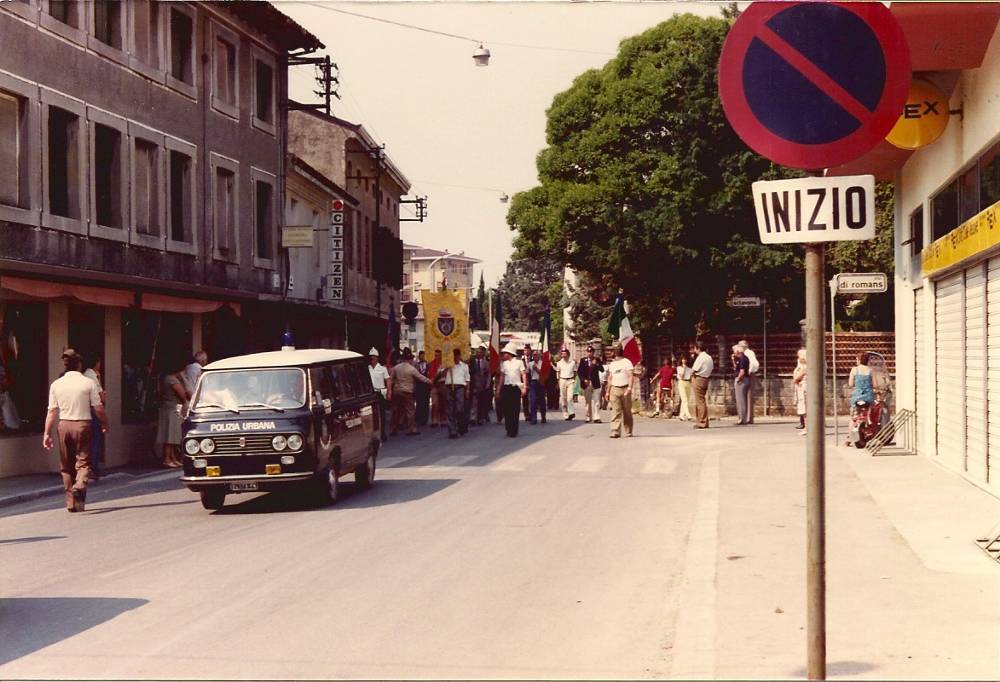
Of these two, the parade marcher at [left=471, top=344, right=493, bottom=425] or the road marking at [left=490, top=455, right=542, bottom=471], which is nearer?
the road marking at [left=490, top=455, right=542, bottom=471]

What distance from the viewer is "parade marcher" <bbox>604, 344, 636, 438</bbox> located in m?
25.3

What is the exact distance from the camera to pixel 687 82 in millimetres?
36312

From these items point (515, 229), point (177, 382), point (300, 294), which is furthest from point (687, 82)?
point (177, 382)

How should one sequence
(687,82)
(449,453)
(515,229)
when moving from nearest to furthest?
(449,453) < (687,82) < (515,229)

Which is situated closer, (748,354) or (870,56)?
(870,56)

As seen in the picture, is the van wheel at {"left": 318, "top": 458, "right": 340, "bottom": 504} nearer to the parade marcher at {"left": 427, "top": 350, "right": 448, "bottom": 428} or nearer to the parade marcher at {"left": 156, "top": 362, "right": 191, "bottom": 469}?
the parade marcher at {"left": 156, "top": 362, "right": 191, "bottom": 469}

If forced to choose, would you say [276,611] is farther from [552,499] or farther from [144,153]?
[144,153]

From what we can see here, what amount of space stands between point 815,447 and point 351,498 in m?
11.3

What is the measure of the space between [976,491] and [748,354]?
16337 millimetres

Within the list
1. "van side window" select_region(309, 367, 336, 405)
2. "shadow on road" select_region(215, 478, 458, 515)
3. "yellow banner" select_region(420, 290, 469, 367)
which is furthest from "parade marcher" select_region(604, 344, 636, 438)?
"yellow banner" select_region(420, 290, 469, 367)

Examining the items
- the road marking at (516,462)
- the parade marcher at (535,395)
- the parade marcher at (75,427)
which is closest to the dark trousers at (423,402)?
the parade marcher at (535,395)

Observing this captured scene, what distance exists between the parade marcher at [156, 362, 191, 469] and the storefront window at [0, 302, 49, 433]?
2022 millimetres

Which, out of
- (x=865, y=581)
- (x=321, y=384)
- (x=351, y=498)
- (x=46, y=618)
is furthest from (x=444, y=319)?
(x=46, y=618)

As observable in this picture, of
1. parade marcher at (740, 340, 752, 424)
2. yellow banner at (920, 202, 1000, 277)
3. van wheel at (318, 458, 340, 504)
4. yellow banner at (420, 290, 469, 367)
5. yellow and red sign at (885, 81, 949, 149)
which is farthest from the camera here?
yellow banner at (420, 290, 469, 367)
